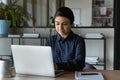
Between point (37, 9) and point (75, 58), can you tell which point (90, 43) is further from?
point (75, 58)

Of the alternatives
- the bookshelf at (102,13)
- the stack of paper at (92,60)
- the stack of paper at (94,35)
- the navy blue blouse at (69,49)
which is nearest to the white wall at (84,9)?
the bookshelf at (102,13)

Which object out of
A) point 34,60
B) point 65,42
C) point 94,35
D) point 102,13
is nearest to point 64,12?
point 65,42

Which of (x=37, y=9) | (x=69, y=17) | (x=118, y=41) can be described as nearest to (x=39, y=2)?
(x=37, y=9)

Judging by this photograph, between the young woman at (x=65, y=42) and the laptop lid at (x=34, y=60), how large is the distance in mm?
365

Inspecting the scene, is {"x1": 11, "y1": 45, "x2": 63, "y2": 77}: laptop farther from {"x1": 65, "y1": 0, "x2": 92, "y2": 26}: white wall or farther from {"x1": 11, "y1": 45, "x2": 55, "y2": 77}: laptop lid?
{"x1": 65, "y1": 0, "x2": 92, "y2": 26}: white wall

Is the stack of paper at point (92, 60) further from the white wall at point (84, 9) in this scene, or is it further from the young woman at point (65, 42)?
the young woman at point (65, 42)

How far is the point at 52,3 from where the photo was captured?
4.29 meters

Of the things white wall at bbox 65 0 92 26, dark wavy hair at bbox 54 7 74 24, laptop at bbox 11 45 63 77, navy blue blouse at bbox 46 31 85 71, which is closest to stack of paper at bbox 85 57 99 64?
white wall at bbox 65 0 92 26

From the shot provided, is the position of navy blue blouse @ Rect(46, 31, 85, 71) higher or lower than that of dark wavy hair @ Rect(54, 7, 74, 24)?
lower

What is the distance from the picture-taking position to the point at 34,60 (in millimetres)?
1838

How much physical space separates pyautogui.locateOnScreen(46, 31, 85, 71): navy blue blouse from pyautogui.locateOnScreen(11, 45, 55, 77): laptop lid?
35 cm

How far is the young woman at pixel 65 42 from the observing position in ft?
7.36

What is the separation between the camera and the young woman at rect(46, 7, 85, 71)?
224 centimetres

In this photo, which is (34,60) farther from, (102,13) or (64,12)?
(102,13)
